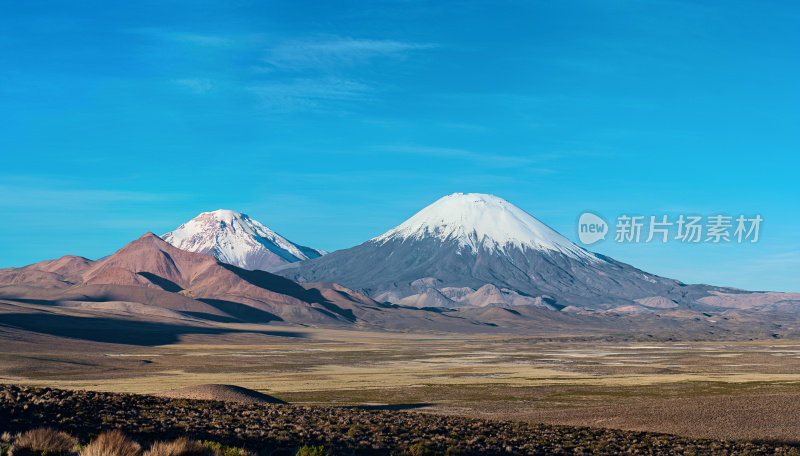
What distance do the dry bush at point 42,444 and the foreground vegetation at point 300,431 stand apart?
9cm

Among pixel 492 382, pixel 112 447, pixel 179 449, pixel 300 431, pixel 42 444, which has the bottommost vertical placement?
pixel 492 382

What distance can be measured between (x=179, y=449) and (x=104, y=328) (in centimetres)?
16311

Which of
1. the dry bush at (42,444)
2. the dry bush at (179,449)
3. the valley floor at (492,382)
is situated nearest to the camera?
the dry bush at (179,449)

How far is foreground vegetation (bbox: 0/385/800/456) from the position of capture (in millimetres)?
26938

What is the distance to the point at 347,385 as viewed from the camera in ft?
230

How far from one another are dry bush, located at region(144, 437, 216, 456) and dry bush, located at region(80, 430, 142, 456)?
39 cm

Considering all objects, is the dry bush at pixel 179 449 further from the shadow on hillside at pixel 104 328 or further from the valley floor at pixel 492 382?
the shadow on hillside at pixel 104 328

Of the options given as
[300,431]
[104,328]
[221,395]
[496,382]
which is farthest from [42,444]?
[104,328]

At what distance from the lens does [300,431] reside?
31250mm

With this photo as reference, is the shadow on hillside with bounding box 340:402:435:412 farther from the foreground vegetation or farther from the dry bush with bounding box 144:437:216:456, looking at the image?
the dry bush with bounding box 144:437:216:456

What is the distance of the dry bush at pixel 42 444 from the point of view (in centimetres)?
1939

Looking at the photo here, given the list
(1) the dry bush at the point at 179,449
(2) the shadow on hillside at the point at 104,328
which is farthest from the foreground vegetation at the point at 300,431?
(2) the shadow on hillside at the point at 104,328

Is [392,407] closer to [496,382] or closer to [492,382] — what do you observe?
[492,382]

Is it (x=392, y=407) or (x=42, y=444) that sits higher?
(x=42, y=444)
